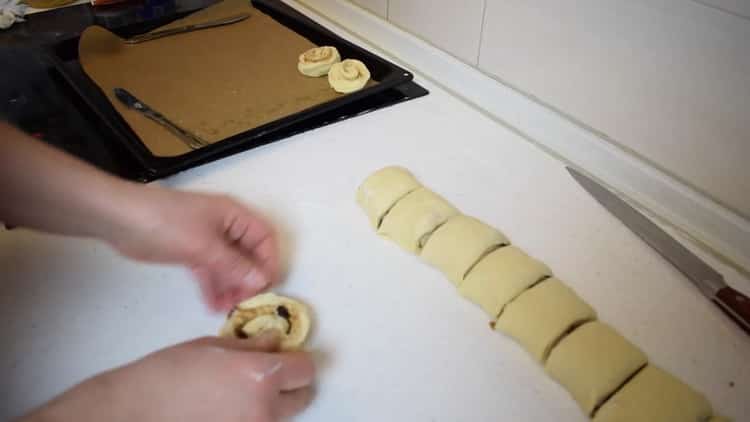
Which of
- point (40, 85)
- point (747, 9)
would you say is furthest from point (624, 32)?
point (40, 85)

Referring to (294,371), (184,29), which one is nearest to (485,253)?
(294,371)

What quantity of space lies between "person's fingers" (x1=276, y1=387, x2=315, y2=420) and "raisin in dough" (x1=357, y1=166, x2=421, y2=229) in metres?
0.25

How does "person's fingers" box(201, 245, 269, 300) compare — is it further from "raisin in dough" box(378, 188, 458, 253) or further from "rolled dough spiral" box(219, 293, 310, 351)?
"raisin in dough" box(378, 188, 458, 253)

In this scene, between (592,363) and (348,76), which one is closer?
(592,363)

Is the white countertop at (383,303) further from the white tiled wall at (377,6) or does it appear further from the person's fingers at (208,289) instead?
the white tiled wall at (377,6)

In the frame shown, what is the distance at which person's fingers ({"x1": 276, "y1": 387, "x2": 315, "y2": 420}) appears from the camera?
20.0 inches

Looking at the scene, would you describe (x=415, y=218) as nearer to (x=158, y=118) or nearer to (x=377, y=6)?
(x=158, y=118)

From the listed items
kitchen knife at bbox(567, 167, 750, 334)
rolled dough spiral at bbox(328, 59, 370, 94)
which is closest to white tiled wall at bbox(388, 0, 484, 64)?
rolled dough spiral at bbox(328, 59, 370, 94)

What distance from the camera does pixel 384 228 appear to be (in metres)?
0.71

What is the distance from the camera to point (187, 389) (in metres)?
0.45

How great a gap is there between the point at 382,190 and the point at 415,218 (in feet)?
0.22

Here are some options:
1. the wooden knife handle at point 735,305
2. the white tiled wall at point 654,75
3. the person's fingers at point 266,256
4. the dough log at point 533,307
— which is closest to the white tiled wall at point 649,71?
the white tiled wall at point 654,75

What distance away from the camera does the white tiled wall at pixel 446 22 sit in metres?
0.93

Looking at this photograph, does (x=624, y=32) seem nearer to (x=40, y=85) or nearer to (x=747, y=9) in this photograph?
(x=747, y=9)
